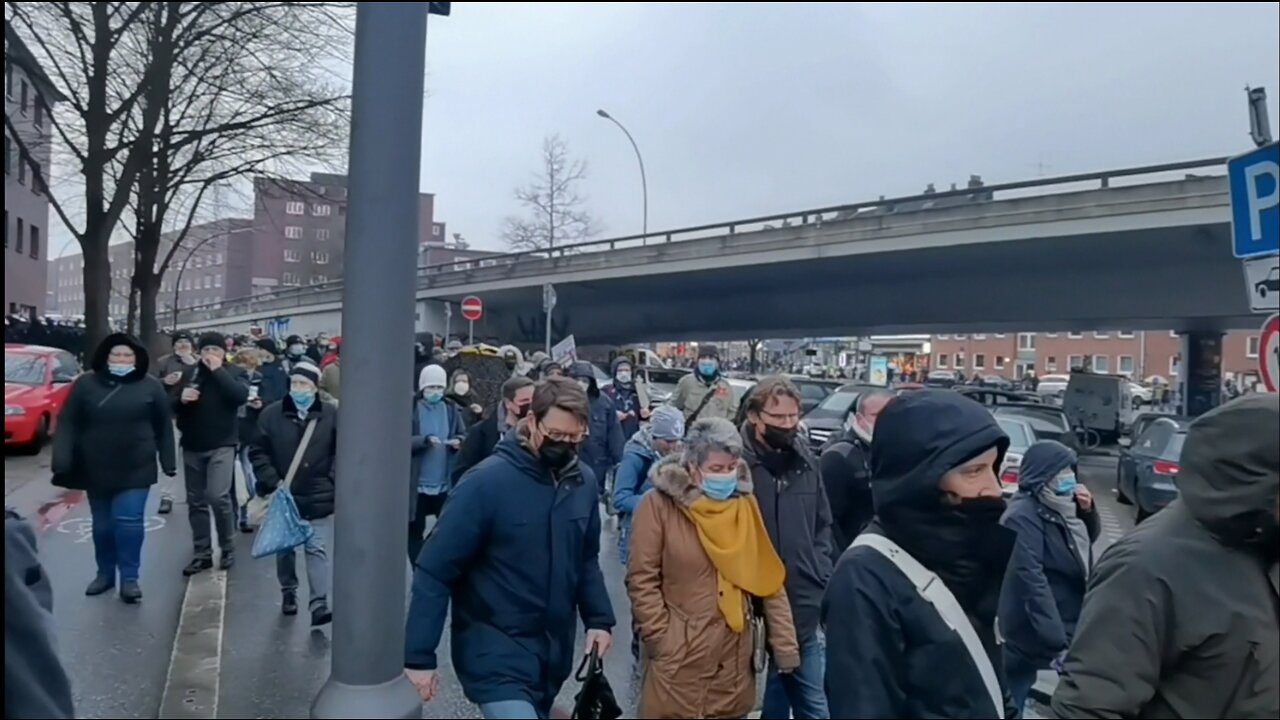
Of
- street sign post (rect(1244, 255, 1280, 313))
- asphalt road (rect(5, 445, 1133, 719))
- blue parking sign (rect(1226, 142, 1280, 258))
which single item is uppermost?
blue parking sign (rect(1226, 142, 1280, 258))

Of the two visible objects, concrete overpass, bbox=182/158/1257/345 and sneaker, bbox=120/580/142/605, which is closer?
sneaker, bbox=120/580/142/605

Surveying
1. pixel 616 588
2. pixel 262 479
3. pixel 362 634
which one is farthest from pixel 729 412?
pixel 362 634

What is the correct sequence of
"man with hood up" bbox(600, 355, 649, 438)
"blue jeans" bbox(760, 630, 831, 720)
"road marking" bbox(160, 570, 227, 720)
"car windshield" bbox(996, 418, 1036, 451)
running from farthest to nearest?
"car windshield" bbox(996, 418, 1036, 451), "man with hood up" bbox(600, 355, 649, 438), "road marking" bbox(160, 570, 227, 720), "blue jeans" bbox(760, 630, 831, 720)

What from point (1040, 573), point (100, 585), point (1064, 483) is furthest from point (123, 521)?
point (1064, 483)

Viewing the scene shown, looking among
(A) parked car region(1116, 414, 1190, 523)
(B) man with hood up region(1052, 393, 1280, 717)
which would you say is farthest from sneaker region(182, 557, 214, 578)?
(A) parked car region(1116, 414, 1190, 523)

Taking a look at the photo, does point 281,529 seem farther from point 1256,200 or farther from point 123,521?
point 1256,200

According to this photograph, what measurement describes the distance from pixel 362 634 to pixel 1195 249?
74.4 feet

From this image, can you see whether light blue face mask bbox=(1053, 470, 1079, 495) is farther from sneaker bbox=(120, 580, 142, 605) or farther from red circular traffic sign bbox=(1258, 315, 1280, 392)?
sneaker bbox=(120, 580, 142, 605)

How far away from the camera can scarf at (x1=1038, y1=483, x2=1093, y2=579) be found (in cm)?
488

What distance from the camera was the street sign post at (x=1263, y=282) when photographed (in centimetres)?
448

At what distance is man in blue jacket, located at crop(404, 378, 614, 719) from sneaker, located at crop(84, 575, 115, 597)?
468cm

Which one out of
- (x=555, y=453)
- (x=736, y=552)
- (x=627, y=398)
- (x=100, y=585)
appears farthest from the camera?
(x=627, y=398)

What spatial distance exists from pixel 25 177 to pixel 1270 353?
44.5 meters

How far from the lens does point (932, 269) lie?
25734 millimetres
